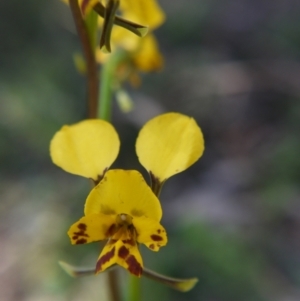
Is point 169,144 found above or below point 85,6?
below

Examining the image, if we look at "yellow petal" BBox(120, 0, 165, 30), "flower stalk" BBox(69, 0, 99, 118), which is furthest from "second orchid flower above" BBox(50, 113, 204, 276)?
"yellow petal" BBox(120, 0, 165, 30)

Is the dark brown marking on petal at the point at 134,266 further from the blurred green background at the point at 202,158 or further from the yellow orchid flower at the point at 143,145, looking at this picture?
the blurred green background at the point at 202,158

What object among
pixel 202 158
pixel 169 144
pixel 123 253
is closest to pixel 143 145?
pixel 169 144

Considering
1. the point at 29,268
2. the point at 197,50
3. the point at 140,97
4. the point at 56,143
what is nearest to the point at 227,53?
the point at 197,50

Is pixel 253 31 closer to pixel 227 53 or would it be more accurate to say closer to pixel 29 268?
pixel 227 53

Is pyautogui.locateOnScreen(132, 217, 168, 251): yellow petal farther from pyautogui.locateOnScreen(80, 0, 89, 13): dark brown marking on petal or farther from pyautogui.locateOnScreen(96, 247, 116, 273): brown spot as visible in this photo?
pyautogui.locateOnScreen(80, 0, 89, 13): dark brown marking on petal

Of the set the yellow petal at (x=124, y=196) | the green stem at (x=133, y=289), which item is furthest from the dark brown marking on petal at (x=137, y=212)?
the green stem at (x=133, y=289)

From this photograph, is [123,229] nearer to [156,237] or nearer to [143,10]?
[156,237]

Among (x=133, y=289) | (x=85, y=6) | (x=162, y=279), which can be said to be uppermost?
(x=85, y=6)
